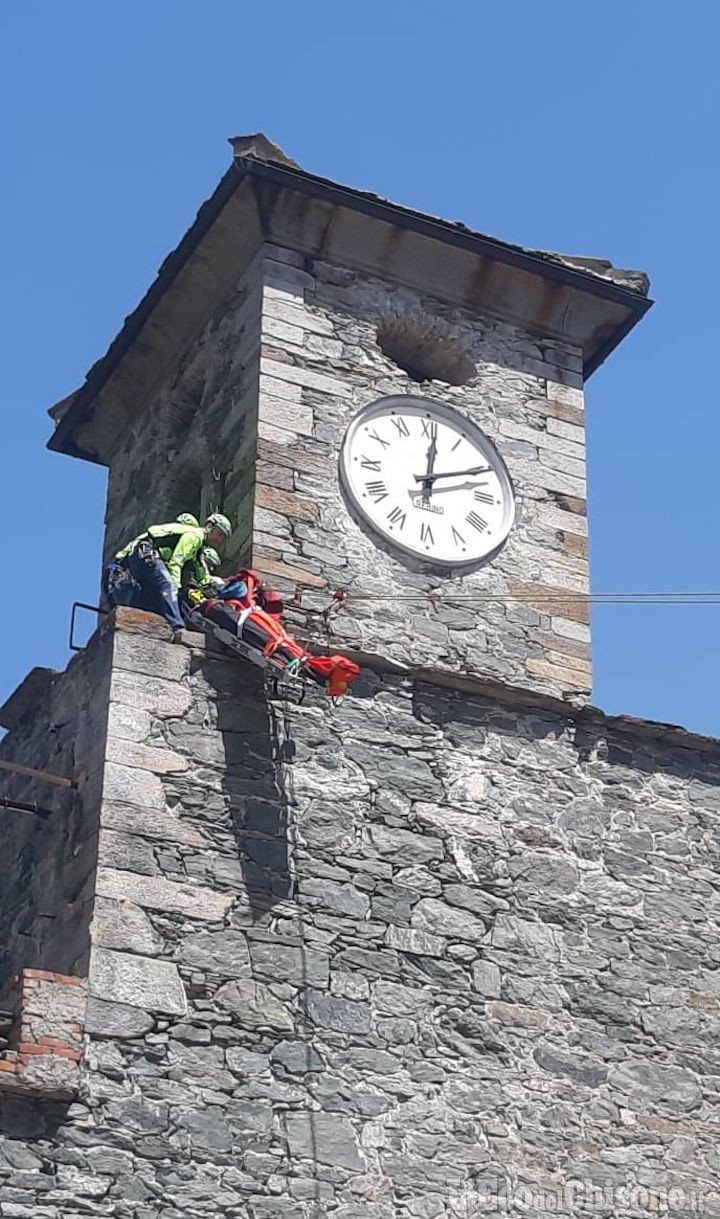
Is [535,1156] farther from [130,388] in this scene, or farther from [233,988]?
[130,388]

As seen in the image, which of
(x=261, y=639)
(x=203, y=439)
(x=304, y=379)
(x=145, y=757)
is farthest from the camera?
(x=203, y=439)

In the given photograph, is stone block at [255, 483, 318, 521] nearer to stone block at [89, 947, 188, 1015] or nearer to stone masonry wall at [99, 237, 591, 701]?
stone masonry wall at [99, 237, 591, 701]

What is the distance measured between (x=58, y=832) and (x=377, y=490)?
9.16 ft

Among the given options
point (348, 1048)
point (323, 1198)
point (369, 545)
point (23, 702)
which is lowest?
point (323, 1198)

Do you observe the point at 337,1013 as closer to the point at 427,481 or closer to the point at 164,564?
the point at 164,564

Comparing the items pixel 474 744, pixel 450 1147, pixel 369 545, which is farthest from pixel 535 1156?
pixel 369 545

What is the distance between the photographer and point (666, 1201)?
1111 centimetres

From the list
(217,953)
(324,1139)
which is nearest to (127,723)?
(217,953)

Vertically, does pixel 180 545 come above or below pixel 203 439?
below

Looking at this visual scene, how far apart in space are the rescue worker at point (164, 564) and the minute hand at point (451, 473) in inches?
52.4

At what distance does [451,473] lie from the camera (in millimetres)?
13055

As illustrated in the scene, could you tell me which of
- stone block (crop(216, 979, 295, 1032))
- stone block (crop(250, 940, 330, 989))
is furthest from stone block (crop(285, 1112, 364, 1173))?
Answer: stone block (crop(250, 940, 330, 989))

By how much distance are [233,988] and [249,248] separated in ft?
15.6

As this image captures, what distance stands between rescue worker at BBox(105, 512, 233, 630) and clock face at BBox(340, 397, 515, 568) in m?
0.96
